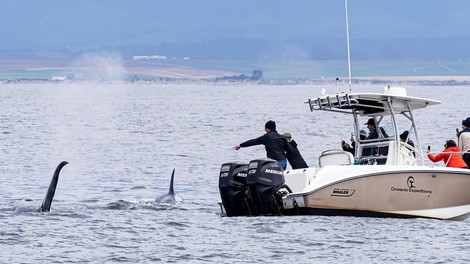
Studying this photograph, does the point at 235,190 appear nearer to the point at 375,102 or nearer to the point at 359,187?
the point at 359,187

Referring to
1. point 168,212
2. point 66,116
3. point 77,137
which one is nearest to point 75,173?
point 168,212

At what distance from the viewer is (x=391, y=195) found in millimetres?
27422

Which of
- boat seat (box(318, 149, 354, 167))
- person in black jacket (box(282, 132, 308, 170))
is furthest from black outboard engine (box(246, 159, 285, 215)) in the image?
person in black jacket (box(282, 132, 308, 170))

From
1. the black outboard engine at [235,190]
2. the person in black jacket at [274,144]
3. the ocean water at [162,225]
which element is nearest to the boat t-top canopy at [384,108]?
the person in black jacket at [274,144]

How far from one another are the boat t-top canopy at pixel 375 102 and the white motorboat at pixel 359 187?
0.03 m

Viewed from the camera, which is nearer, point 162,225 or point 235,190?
point 162,225

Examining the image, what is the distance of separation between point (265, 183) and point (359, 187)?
188 cm

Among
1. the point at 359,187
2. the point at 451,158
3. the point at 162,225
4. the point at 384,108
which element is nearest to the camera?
the point at 359,187

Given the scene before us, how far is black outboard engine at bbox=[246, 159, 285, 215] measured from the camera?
27812 mm

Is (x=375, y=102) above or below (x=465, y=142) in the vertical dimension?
above

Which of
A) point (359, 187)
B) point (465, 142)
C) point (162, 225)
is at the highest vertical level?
point (465, 142)

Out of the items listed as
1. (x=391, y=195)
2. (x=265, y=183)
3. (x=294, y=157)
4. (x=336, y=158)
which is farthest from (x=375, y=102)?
(x=265, y=183)

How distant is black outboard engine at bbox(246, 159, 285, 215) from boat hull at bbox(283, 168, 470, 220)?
0.41 m

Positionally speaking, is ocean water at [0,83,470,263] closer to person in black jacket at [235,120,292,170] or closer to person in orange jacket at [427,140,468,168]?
person in orange jacket at [427,140,468,168]
